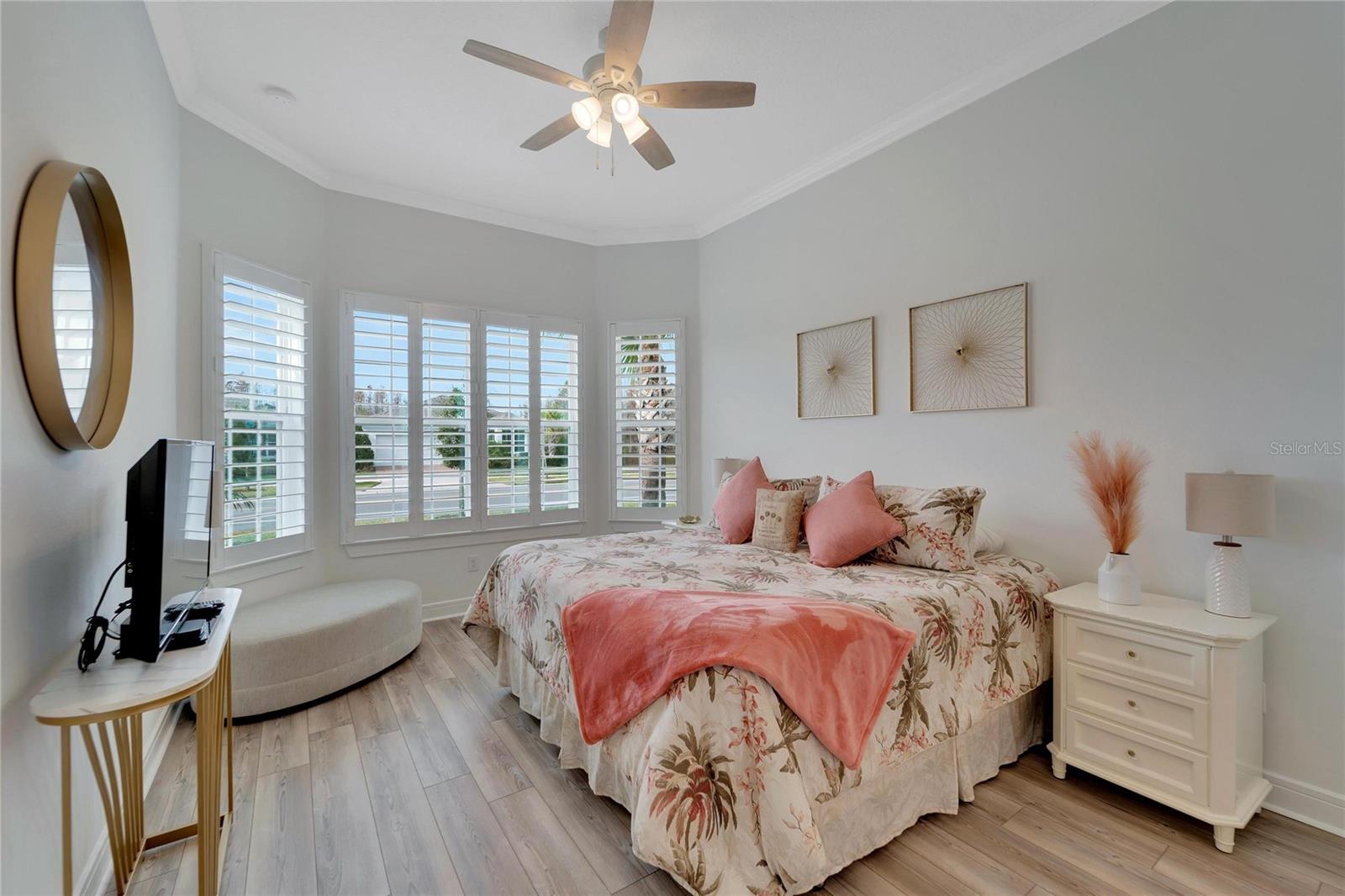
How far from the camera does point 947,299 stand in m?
2.92

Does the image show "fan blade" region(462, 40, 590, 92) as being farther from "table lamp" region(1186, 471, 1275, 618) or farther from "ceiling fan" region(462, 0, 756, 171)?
"table lamp" region(1186, 471, 1275, 618)

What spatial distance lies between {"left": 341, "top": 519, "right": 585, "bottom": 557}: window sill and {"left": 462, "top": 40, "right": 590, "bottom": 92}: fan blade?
3.03 metres

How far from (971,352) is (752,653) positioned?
2.12 meters

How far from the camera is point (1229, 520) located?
5.98ft

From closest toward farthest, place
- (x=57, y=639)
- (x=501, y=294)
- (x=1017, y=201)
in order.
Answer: (x=57, y=639) < (x=1017, y=201) < (x=501, y=294)

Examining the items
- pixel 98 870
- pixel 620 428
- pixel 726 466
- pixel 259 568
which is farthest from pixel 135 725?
pixel 620 428

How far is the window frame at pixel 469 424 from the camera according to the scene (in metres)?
3.73

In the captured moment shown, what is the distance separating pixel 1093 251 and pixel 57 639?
3.77m

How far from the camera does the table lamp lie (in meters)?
1.79

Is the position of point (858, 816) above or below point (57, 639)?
below

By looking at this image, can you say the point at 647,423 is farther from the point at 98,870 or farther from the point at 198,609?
the point at 98,870

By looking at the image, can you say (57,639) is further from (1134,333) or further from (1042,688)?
(1134,333)

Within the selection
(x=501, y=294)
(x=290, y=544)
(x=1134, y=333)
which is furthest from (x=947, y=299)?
(x=290, y=544)

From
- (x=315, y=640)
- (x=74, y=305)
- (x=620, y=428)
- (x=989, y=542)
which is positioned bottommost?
(x=315, y=640)
